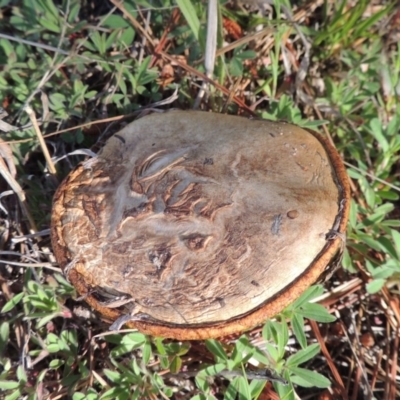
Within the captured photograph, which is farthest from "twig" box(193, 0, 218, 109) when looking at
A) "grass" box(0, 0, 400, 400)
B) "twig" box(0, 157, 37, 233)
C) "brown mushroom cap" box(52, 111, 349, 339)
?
"twig" box(0, 157, 37, 233)

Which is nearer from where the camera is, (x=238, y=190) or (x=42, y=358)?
(x=238, y=190)

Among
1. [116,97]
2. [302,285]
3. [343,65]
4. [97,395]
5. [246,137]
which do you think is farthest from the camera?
[343,65]

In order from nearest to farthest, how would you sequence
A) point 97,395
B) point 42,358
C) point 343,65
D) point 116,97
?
point 97,395 < point 42,358 < point 116,97 < point 343,65

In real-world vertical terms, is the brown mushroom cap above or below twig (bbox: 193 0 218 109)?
below

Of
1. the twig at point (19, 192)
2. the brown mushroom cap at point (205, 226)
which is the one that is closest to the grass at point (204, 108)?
the twig at point (19, 192)

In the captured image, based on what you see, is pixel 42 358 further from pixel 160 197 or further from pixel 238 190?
pixel 238 190

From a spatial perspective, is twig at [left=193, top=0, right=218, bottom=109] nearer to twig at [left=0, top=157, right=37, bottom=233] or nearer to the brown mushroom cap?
the brown mushroom cap

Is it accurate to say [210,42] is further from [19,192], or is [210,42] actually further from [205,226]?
[19,192]

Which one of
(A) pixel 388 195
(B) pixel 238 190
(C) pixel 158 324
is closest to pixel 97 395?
(C) pixel 158 324
